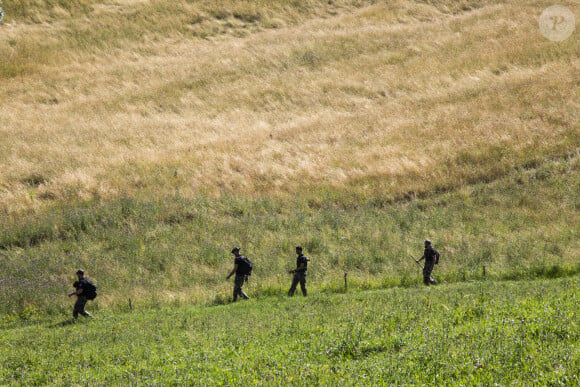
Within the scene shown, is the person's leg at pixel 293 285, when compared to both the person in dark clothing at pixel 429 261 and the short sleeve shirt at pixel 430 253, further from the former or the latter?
the short sleeve shirt at pixel 430 253

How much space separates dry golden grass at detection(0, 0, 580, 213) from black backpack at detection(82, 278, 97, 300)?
10.0 meters

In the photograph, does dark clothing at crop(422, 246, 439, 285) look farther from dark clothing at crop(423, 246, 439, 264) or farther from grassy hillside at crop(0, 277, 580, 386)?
grassy hillside at crop(0, 277, 580, 386)

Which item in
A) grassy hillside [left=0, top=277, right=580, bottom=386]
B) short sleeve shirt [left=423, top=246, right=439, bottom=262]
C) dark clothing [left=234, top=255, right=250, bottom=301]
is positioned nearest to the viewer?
grassy hillside [left=0, top=277, right=580, bottom=386]

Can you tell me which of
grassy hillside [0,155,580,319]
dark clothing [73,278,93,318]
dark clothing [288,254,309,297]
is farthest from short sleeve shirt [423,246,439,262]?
dark clothing [73,278,93,318]

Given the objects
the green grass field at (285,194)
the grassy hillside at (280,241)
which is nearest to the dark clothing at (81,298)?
the green grass field at (285,194)

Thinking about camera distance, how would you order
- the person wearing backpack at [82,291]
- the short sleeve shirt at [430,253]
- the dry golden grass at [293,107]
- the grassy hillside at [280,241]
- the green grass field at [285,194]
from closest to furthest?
the green grass field at [285,194] → the person wearing backpack at [82,291] → the short sleeve shirt at [430,253] → the grassy hillside at [280,241] → the dry golden grass at [293,107]

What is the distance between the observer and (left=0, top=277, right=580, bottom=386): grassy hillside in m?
Result: 8.54

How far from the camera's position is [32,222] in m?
23.1

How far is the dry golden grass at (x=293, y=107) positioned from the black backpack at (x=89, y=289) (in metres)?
10.0

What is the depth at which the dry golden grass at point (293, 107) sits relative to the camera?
27484mm

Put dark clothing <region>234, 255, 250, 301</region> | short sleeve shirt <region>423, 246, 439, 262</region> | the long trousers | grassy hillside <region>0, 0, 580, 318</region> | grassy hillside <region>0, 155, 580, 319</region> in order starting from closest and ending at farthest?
1. dark clothing <region>234, 255, 250, 301</region>
2. short sleeve shirt <region>423, 246, 439, 262</region>
3. the long trousers
4. grassy hillside <region>0, 155, 580, 319</region>
5. grassy hillside <region>0, 0, 580, 318</region>

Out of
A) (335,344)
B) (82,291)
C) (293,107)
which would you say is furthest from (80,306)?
(293,107)

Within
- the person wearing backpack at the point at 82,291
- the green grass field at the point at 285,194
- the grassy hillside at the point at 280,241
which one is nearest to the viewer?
the green grass field at the point at 285,194

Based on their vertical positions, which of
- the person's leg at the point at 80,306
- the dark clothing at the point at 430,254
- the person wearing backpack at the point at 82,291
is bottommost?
the person's leg at the point at 80,306
